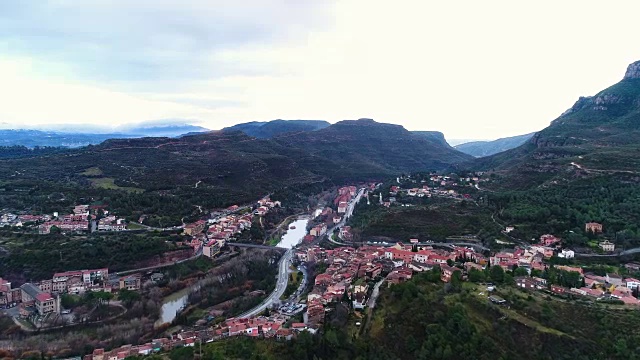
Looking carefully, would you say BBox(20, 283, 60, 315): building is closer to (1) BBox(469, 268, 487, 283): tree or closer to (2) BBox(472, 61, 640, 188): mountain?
(1) BBox(469, 268, 487, 283): tree

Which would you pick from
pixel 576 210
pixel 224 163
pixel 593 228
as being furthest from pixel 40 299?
pixel 224 163

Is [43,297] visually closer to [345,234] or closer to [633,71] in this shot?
[345,234]

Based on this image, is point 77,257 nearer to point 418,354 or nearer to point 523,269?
point 418,354

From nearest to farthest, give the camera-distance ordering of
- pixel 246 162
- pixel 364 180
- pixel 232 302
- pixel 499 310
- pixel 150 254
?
pixel 499 310 < pixel 232 302 < pixel 150 254 < pixel 246 162 < pixel 364 180

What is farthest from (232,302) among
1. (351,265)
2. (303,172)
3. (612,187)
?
(303,172)

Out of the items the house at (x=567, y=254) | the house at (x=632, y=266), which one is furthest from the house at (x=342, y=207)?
the house at (x=632, y=266)

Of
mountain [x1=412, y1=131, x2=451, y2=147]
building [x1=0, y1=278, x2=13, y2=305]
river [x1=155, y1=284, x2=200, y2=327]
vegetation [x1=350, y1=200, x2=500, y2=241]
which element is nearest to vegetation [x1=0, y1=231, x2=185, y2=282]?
building [x1=0, y1=278, x2=13, y2=305]
